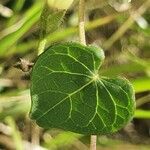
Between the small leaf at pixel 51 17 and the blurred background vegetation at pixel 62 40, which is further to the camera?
the blurred background vegetation at pixel 62 40

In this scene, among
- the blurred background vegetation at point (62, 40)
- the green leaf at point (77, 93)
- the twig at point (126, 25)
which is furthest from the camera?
the twig at point (126, 25)

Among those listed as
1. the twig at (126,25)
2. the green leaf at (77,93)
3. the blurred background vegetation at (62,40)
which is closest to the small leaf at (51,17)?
the green leaf at (77,93)

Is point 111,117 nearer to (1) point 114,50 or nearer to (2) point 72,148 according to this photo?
(2) point 72,148

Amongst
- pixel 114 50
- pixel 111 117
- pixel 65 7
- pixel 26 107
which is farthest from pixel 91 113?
pixel 114 50

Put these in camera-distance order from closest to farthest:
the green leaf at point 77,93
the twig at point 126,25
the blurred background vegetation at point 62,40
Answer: the green leaf at point 77,93
the blurred background vegetation at point 62,40
the twig at point 126,25

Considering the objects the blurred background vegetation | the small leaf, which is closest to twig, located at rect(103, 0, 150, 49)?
the blurred background vegetation

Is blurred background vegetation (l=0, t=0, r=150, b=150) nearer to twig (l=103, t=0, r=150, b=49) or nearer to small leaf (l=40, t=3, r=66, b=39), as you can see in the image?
twig (l=103, t=0, r=150, b=49)

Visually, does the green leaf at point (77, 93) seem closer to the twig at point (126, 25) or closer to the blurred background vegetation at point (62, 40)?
the blurred background vegetation at point (62, 40)
